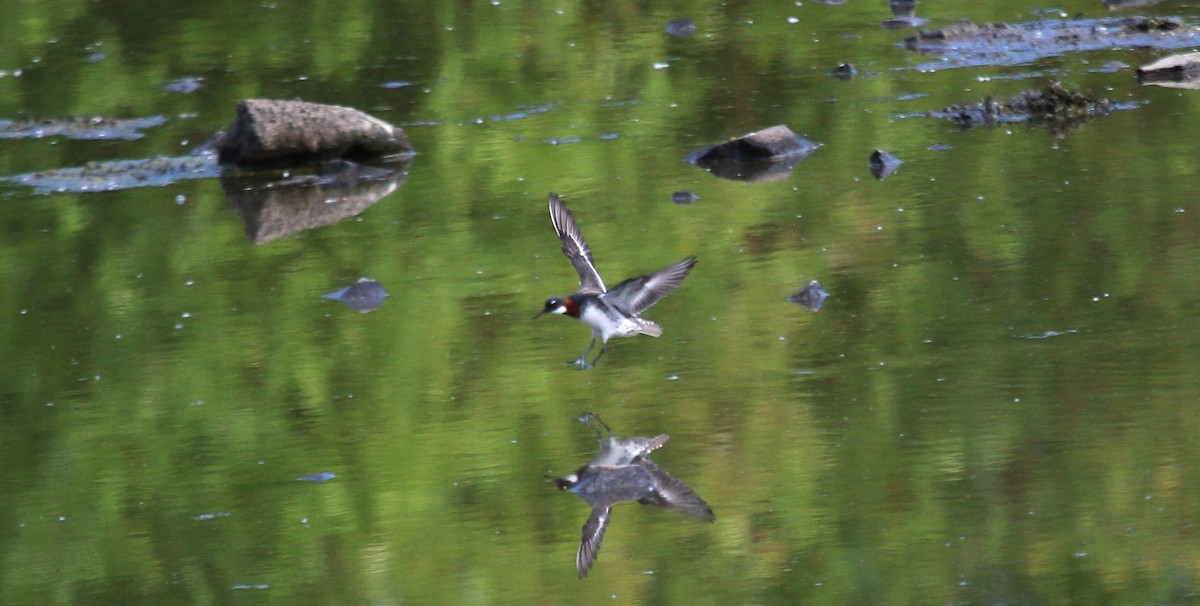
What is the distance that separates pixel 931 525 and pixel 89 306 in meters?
4.62

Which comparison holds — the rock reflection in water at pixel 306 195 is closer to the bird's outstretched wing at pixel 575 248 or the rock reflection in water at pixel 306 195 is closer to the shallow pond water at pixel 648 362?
the shallow pond water at pixel 648 362

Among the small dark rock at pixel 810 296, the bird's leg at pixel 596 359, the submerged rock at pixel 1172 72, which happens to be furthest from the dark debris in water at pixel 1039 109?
the bird's leg at pixel 596 359

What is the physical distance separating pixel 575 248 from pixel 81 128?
20.1ft

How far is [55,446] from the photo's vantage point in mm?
6496

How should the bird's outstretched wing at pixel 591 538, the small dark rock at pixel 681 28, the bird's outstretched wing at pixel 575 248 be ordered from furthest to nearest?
the small dark rock at pixel 681 28 < the bird's outstretched wing at pixel 575 248 < the bird's outstretched wing at pixel 591 538

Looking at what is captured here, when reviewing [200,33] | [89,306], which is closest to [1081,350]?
[89,306]

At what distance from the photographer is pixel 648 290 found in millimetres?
6367

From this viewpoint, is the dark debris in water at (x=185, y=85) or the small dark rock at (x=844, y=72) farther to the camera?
the dark debris in water at (x=185, y=85)

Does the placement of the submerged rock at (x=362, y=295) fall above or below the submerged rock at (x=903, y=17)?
above

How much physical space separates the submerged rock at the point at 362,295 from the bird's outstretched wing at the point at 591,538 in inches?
99.6

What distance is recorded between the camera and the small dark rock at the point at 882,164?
29.8ft

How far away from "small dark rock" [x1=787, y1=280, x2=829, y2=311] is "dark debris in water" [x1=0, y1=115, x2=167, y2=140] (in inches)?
230

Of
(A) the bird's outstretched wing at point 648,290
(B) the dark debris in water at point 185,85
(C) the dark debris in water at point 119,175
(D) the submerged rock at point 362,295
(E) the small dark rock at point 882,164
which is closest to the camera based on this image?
(A) the bird's outstretched wing at point 648,290

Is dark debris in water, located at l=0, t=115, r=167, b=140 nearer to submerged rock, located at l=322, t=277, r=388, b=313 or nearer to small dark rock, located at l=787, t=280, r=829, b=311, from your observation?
submerged rock, located at l=322, t=277, r=388, b=313
